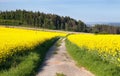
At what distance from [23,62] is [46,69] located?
1.42 meters

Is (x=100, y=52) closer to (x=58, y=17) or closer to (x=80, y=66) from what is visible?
(x=80, y=66)

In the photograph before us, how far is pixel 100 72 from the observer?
48.0 feet

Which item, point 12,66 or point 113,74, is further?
point 12,66

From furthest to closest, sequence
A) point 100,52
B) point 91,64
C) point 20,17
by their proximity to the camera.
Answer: point 20,17 < point 100,52 < point 91,64

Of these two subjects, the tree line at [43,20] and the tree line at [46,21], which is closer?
the tree line at [46,21]

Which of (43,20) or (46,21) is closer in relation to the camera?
(46,21)

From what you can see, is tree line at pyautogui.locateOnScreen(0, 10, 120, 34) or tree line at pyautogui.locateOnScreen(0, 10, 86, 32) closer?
tree line at pyautogui.locateOnScreen(0, 10, 120, 34)

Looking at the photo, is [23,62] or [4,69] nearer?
[4,69]

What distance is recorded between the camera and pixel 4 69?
1461 cm

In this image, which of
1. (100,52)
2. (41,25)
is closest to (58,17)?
(41,25)

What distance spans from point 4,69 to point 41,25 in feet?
408

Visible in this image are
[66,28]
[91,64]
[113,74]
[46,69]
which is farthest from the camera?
[66,28]

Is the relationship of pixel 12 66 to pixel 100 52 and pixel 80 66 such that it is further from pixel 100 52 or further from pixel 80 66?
pixel 100 52

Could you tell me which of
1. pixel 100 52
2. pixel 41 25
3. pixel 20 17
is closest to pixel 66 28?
pixel 41 25
